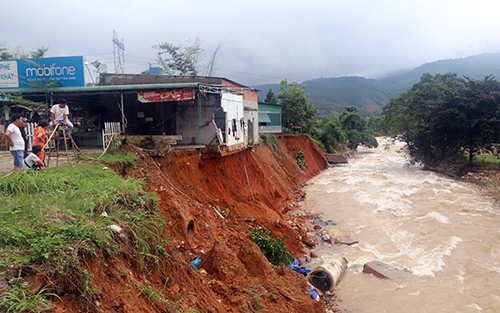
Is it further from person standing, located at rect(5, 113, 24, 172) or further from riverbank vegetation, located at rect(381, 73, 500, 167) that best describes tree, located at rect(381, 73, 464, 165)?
person standing, located at rect(5, 113, 24, 172)

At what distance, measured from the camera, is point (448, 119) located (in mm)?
24828

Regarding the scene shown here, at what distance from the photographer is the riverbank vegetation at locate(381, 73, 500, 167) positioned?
23266 mm

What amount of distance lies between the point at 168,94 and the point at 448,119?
74.6 ft

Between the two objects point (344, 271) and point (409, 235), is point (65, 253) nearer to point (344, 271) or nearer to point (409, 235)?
point (344, 271)

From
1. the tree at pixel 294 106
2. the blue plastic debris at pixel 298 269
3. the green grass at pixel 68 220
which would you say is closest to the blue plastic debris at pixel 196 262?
the green grass at pixel 68 220

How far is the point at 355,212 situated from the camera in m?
16.3

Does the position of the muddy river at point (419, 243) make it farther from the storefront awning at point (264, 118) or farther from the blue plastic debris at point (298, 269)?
the storefront awning at point (264, 118)

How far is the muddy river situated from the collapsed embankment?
2.32 meters

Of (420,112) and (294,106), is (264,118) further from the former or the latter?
(420,112)

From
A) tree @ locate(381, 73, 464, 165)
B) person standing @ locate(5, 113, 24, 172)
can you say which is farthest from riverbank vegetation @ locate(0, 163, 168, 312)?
tree @ locate(381, 73, 464, 165)

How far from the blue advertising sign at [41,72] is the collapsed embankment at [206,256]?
21.4 feet

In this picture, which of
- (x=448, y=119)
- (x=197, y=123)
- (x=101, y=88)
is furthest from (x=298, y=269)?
(x=448, y=119)

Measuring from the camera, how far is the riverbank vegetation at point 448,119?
23.3m

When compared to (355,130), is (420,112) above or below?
above
